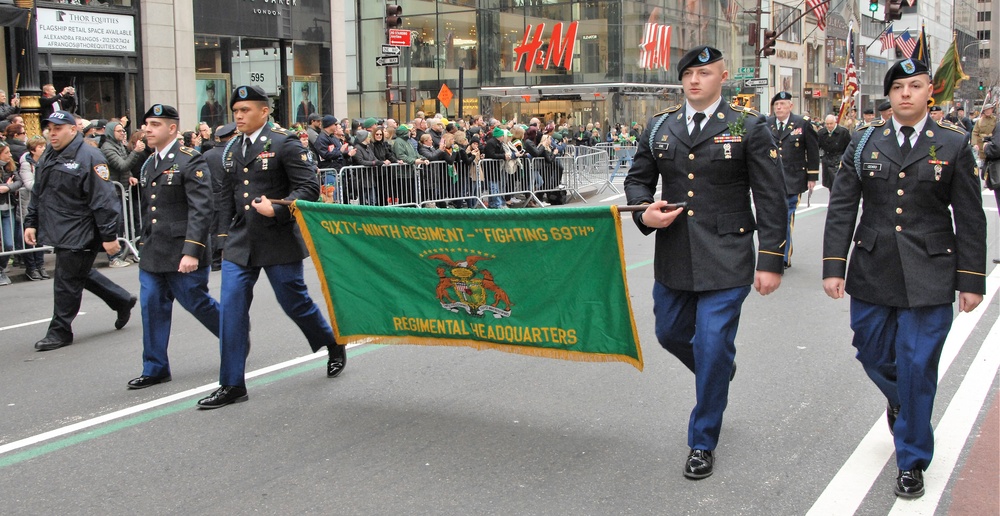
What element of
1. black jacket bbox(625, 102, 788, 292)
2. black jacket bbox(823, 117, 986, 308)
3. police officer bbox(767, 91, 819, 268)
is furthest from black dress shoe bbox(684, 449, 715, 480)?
police officer bbox(767, 91, 819, 268)

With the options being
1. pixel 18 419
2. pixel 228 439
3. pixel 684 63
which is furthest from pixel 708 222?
pixel 18 419

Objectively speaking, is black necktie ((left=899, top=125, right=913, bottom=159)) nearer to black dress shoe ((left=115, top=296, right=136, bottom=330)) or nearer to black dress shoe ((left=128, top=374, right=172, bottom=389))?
black dress shoe ((left=128, top=374, right=172, bottom=389))

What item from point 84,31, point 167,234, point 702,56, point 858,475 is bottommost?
point 858,475

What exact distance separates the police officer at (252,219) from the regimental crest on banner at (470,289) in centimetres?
113

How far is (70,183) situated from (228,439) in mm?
3575

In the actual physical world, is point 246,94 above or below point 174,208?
above

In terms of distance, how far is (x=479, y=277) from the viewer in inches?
213

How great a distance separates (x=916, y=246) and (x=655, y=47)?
38766 mm

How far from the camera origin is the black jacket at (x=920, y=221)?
14.6 feet

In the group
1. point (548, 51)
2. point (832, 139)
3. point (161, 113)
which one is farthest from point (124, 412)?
point (548, 51)

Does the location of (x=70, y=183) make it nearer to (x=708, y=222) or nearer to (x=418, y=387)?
(x=418, y=387)

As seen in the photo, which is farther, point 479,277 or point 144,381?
point 144,381

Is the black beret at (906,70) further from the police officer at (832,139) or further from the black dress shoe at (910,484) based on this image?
the police officer at (832,139)

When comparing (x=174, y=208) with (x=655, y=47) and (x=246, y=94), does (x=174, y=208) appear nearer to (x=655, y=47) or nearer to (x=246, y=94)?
(x=246, y=94)
